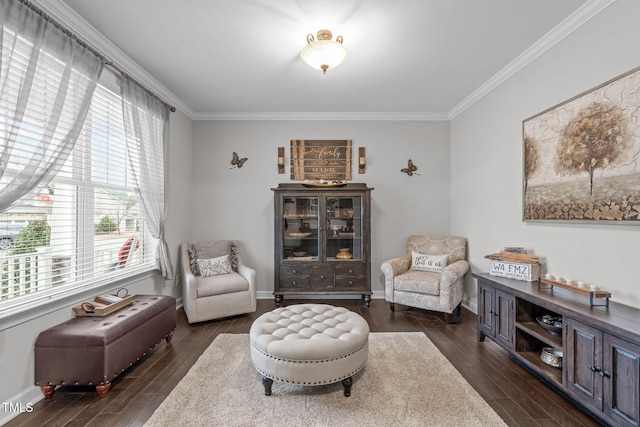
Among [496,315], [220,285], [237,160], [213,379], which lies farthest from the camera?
[237,160]

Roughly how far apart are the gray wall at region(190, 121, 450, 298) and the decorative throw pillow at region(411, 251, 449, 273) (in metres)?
0.45

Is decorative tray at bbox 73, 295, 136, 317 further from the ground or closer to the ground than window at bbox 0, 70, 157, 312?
closer to the ground

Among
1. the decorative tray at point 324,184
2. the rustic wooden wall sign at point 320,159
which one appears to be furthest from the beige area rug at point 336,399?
the rustic wooden wall sign at point 320,159

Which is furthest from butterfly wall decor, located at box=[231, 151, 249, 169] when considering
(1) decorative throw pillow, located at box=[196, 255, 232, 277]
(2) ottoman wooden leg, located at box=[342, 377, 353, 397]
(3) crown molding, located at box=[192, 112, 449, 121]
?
(2) ottoman wooden leg, located at box=[342, 377, 353, 397]

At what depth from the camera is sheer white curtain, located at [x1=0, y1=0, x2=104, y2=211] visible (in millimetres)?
1733

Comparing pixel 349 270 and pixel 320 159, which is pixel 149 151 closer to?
pixel 320 159

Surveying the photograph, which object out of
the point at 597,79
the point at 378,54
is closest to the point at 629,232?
the point at 597,79

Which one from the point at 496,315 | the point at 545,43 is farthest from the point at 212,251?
the point at 545,43

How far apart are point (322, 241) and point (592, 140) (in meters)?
2.84

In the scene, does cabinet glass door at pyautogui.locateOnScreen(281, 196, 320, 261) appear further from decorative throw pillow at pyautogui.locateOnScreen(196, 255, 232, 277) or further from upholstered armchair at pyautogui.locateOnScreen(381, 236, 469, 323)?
upholstered armchair at pyautogui.locateOnScreen(381, 236, 469, 323)

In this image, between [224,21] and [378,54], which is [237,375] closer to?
[224,21]

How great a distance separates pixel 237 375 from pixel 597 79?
11.3 feet

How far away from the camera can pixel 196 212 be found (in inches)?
172

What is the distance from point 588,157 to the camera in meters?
2.17
